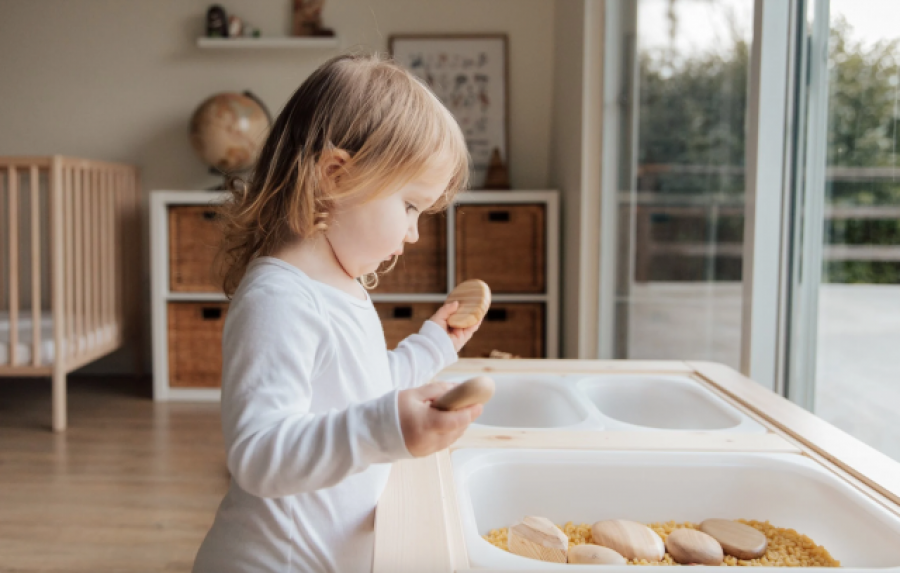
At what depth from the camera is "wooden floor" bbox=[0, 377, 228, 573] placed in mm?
1666

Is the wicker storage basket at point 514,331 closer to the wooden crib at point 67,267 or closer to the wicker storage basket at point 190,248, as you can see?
the wicker storage basket at point 190,248

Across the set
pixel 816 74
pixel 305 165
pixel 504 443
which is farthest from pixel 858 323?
pixel 305 165

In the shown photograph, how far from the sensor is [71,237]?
2.77m

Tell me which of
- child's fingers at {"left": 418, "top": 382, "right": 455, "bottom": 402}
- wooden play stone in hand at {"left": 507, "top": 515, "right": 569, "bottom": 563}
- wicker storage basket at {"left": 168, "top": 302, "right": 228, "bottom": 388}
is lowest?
wicker storage basket at {"left": 168, "top": 302, "right": 228, "bottom": 388}

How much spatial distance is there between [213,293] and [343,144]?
2.44m

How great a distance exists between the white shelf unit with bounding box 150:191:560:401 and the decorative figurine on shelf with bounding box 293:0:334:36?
2.74ft

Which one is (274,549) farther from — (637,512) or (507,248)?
(507,248)

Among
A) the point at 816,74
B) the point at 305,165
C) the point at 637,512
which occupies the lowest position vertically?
the point at 637,512

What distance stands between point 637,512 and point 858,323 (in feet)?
1.77

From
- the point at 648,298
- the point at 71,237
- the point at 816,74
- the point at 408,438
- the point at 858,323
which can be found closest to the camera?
the point at 408,438

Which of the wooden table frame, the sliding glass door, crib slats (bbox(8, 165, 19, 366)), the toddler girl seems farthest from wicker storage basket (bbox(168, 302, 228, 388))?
the toddler girl

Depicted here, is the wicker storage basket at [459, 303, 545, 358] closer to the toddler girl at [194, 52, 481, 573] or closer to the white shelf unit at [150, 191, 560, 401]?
the white shelf unit at [150, 191, 560, 401]

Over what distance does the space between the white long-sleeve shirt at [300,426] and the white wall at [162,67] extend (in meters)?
2.76

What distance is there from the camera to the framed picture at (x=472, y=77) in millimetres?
3326
